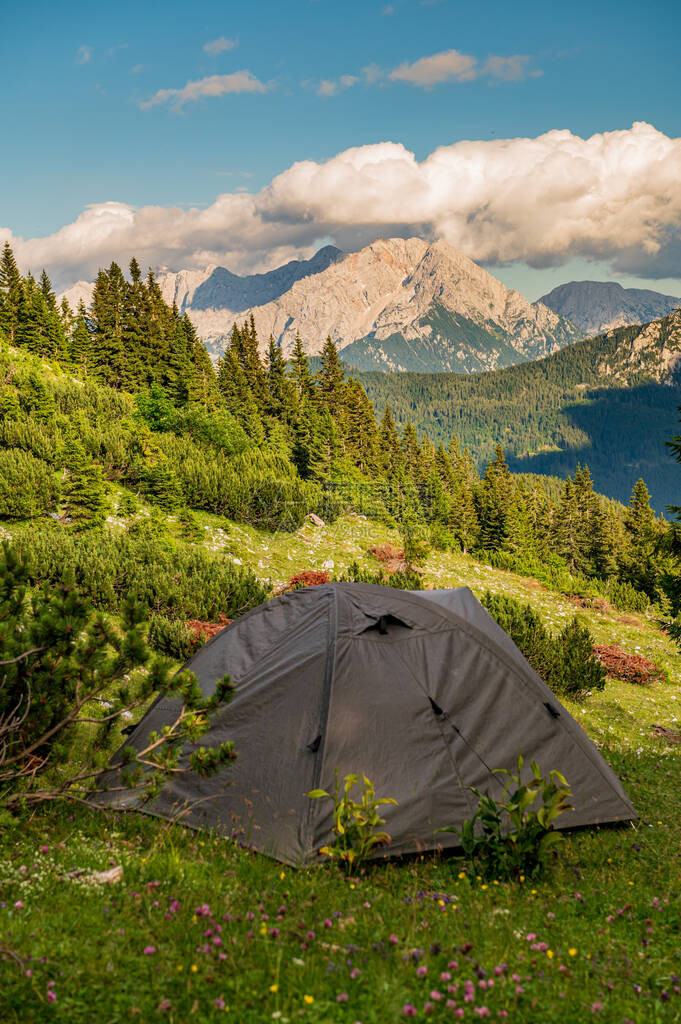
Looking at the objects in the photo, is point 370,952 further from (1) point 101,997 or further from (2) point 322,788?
(2) point 322,788

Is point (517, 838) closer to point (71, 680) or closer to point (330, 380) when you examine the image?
point (71, 680)

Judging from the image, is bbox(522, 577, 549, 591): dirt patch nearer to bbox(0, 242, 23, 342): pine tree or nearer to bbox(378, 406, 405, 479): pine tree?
bbox(378, 406, 405, 479): pine tree

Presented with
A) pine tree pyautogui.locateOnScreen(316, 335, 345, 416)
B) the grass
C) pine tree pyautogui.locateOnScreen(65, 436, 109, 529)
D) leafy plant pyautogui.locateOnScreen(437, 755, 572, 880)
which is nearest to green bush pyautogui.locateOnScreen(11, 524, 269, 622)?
pine tree pyautogui.locateOnScreen(65, 436, 109, 529)

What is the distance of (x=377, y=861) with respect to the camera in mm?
5590

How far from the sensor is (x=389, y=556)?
28250 millimetres

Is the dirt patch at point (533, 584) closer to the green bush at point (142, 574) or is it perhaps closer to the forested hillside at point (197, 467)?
the forested hillside at point (197, 467)

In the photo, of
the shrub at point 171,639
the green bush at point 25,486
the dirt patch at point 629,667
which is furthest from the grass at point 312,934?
the green bush at point 25,486

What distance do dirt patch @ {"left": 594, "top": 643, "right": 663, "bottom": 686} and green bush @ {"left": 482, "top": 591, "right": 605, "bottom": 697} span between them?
7.58 feet

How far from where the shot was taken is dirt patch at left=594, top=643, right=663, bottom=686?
16.8 m

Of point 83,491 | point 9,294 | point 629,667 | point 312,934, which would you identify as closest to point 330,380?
point 9,294

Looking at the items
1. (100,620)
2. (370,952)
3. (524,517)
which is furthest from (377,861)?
(524,517)

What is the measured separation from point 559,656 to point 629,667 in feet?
16.7

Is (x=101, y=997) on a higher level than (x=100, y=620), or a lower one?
lower

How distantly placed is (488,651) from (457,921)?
11.3ft
